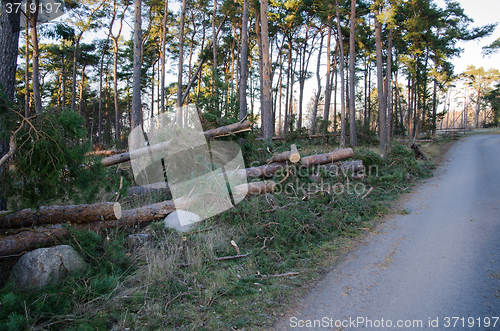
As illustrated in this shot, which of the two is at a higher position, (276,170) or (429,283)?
(276,170)

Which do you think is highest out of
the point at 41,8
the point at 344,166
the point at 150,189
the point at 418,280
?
the point at 41,8

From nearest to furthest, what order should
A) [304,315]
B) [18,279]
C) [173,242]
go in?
A: [304,315] → [18,279] → [173,242]

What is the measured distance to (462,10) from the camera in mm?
23594

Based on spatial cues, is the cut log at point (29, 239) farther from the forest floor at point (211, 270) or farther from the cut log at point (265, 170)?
the cut log at point (265, 170)

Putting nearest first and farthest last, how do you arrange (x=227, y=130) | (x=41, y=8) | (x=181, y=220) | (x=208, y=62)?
1. (x=181, y=220)
2. (x=227, y=130)
3. (x=41, y=8)
4. (x=208, y=62)

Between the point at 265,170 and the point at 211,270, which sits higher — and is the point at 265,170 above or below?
above

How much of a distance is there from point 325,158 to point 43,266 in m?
7.55

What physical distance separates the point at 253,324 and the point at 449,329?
2.08m

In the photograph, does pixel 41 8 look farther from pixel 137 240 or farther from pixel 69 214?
pixel 137 240

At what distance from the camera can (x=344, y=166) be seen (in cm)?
957

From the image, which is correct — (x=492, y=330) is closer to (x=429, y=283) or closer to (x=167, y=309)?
(x=429, y=283)

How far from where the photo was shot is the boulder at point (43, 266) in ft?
12.1

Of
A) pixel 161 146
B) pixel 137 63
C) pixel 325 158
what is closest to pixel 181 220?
pixel 161 146

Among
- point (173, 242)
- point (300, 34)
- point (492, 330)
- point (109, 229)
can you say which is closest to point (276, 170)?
point (173, 242)
